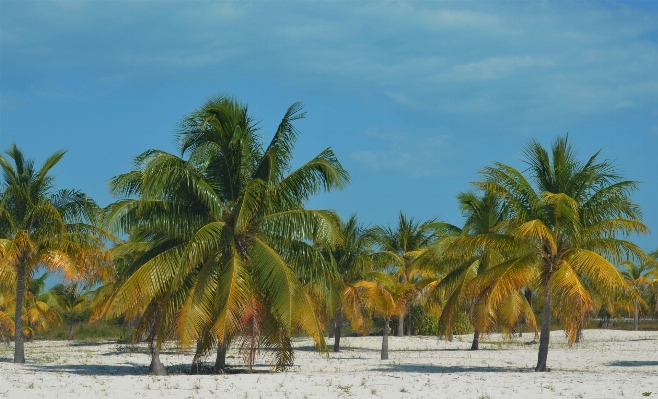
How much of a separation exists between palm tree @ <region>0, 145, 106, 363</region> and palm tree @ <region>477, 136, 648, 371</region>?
11.3 metres

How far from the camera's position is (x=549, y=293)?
1841cm

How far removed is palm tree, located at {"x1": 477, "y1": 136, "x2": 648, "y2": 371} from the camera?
57.7 feet

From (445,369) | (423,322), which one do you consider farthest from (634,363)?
(423,322)

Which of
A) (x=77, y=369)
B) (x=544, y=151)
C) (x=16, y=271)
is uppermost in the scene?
(x=544, y=151)

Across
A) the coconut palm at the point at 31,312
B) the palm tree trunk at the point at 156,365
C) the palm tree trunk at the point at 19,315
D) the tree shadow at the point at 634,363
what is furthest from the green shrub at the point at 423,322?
the palm tree trunk at the point at 19,315

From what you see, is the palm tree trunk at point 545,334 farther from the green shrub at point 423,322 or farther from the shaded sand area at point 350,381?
the green shrub at point 423,322

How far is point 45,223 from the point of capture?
848 inches

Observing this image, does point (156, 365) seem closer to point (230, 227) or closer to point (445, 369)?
point (230, 227)

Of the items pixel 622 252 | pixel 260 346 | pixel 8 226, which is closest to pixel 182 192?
pixel 260 346

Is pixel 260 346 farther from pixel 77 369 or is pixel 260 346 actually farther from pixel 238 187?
pixel 77 369

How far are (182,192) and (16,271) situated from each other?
800cm

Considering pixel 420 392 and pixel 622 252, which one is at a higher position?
pixel 622 252

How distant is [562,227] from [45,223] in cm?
1432

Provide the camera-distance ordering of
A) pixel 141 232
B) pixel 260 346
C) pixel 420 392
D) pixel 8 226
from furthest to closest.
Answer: pixel 8 226 < pixel 141 232 < pixel 260 346 < pixel 420 392
